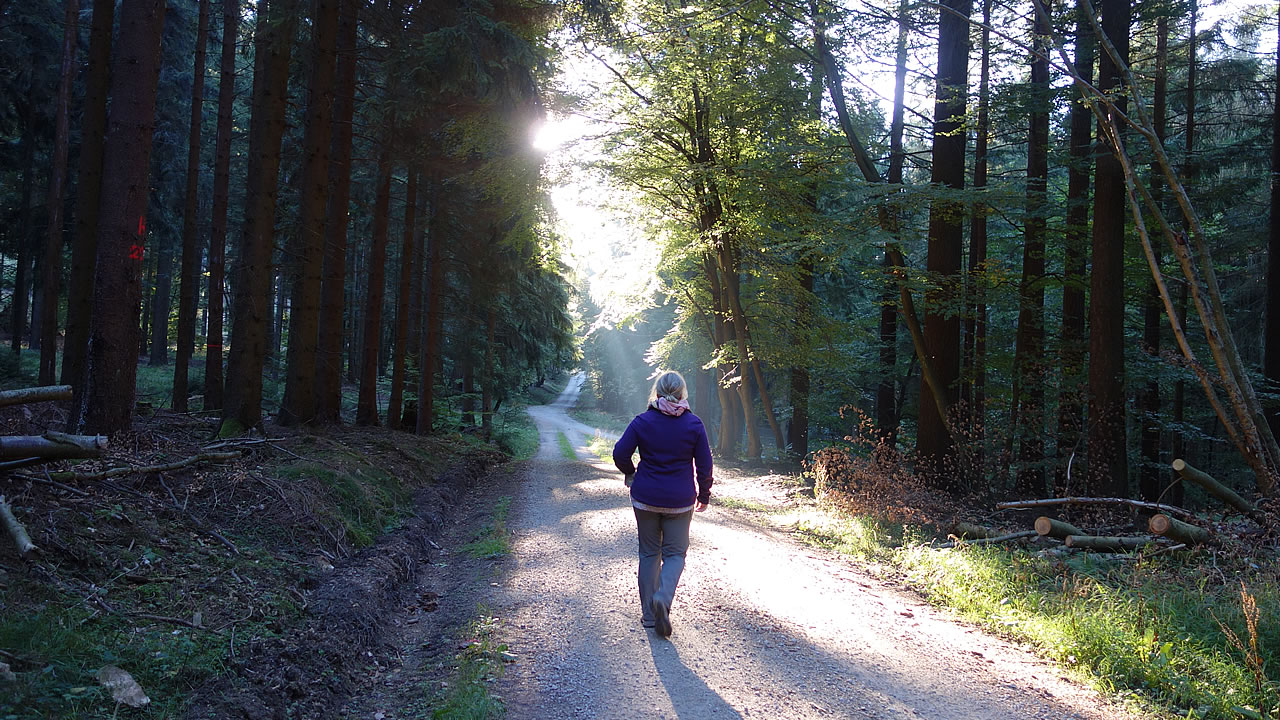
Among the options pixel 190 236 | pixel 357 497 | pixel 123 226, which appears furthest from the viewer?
pixel 190 236

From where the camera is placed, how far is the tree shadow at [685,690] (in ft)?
13.4

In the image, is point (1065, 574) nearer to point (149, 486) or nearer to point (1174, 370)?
point (149, 486)

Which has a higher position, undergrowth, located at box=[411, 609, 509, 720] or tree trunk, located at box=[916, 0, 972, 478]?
tree trunk, located at box=[916, 0, 972, 478]

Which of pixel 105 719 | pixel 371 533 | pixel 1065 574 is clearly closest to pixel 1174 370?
pixel 1065 574

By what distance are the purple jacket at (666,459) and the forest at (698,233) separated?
274cm

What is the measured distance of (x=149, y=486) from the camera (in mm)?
6027

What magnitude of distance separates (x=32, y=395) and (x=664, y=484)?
186 inches

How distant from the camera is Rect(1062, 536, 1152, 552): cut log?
711 cm

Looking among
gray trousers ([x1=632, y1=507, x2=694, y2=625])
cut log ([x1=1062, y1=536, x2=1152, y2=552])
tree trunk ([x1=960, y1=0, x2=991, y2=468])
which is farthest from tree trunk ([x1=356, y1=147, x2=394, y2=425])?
cut log ([x1=1062, y1=536, x2=1152, y2=552])

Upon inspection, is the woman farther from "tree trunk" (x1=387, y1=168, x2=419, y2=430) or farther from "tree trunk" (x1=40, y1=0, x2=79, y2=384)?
"tree trunk" (x1=40, y1=0, x2=79, y2=384)

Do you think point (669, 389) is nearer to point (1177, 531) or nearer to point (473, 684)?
point (473, 684)

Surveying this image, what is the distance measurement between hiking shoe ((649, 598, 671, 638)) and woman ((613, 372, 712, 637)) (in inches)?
2.4

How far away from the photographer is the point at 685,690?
439 centimetres

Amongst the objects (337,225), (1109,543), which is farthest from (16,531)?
(337,225)
